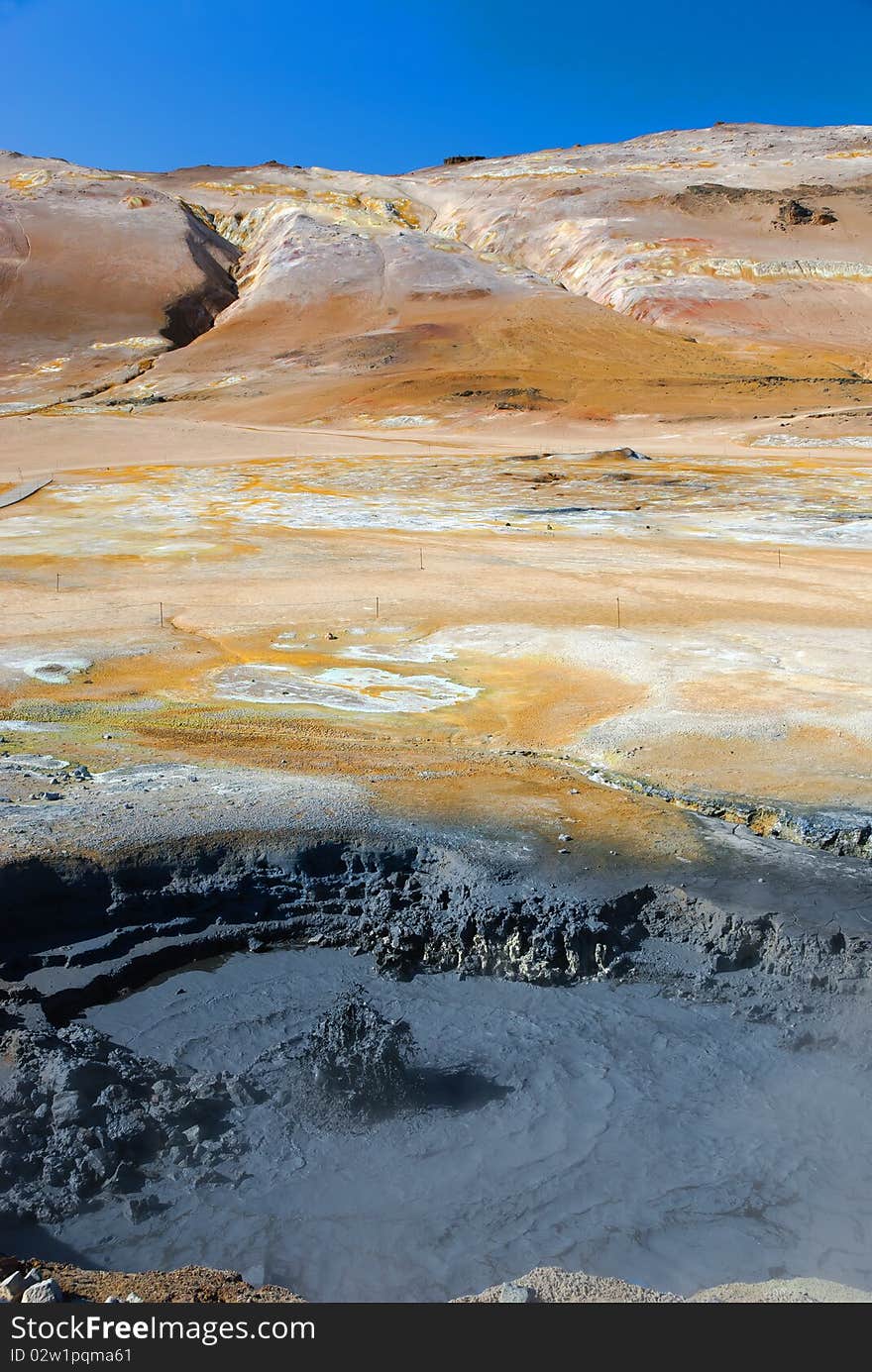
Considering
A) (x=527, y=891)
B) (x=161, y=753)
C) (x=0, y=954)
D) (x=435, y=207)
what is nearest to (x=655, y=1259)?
(x=527, y=891)

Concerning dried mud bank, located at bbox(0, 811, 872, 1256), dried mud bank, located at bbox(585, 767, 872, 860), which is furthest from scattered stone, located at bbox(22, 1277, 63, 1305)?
dried mud bank, located at bbox(585, 767, 872, 860)

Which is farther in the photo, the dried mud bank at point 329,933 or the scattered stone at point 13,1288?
the dried mud bank at point 329,933

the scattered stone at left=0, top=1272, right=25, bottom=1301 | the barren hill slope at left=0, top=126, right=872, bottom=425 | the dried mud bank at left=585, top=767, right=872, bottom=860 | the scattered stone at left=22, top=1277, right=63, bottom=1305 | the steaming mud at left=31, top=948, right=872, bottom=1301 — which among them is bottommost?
the steaming mud at left=31, top=948, right=872, bottom=1301

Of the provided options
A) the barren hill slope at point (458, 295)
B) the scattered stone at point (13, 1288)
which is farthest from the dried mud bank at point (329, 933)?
the barren hill slope at point (458, 295)

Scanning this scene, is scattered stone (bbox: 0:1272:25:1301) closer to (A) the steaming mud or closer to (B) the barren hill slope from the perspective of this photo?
(A) the steaming mud

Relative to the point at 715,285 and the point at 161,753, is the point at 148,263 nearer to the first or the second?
the point at 715,285

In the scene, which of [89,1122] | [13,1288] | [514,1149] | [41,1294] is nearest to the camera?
[41,1294]

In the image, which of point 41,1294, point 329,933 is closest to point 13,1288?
point 41,1294

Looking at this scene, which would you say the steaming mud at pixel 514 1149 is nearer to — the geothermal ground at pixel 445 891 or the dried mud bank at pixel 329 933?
the geothermal ground at pixel 445 891

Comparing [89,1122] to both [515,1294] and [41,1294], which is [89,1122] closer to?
[41,1294]
